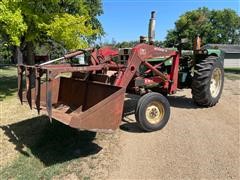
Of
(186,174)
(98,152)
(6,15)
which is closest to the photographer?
(186,174)

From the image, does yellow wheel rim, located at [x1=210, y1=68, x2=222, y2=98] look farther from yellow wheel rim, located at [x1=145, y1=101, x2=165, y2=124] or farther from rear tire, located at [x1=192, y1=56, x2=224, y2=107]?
yellow wheel rim, located at [x1=145, y1=101, x2=165, y2=124]

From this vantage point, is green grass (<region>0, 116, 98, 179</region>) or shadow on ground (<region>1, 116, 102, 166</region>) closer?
green grass (<region>0, 116, 98, 179</region>)

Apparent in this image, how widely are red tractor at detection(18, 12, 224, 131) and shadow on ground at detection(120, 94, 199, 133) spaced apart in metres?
0.48

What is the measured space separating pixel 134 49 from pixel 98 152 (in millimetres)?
2146

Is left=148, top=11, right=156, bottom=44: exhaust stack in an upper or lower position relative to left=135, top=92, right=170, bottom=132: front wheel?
upper

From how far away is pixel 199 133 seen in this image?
21.2 feet

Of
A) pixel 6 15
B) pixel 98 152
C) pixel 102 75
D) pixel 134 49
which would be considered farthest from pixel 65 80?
pixel 6 15

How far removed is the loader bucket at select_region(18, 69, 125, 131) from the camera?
5.16 m

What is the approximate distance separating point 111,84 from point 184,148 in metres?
1.89

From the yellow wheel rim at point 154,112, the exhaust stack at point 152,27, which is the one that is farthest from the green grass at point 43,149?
the exhaust stack at point 152,27

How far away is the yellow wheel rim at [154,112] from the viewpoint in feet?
21.4

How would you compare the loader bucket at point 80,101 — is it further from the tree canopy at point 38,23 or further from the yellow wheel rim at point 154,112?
the tree canopy at point 38,23

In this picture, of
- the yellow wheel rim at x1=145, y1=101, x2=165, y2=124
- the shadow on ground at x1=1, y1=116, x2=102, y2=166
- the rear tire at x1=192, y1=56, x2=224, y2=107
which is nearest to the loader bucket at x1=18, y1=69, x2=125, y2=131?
the shadow on ground at x1=1, y1=116, x2=102, y2=166

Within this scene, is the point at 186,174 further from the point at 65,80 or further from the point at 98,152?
the point at 65,80
